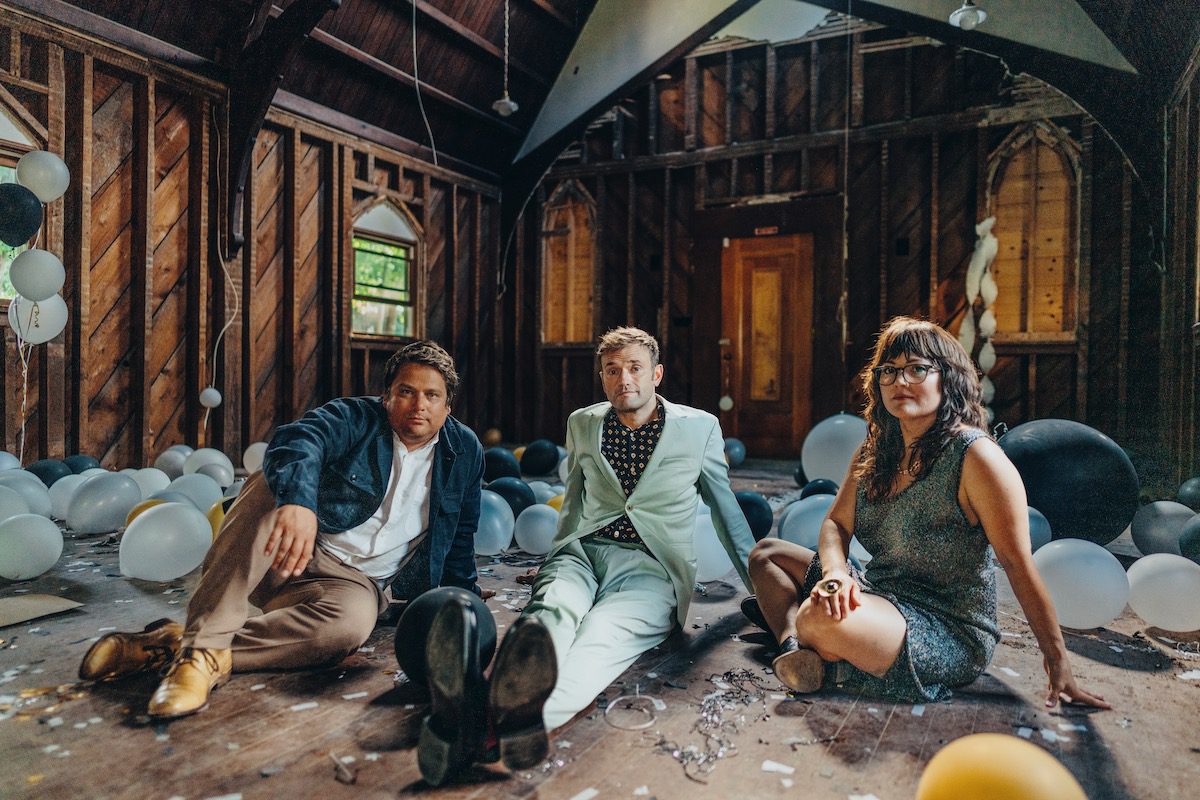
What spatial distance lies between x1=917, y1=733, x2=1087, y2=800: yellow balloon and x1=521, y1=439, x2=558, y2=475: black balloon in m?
5.26

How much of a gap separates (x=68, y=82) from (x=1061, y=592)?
6.91 meters

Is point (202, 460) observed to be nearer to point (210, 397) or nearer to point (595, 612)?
point (210, 397)

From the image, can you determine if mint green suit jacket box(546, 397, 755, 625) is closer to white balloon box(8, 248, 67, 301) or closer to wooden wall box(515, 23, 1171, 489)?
white balloon box(8, 248, 67, 301)

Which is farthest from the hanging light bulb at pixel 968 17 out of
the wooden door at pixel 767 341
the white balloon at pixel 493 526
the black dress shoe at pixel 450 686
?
the black dress shoe at pixel 450 686

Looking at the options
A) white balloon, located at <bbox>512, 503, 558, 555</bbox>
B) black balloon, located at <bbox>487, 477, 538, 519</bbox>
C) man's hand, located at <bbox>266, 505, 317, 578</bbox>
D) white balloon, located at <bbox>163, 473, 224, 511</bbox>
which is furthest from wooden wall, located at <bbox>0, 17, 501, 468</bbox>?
A: man's hand, located at <bbox>266, 505, 317, 578</bbox>

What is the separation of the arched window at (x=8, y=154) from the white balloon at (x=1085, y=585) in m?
6.29

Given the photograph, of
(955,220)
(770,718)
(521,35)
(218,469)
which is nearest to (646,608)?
(770,718)

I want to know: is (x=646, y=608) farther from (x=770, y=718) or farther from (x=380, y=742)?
(x=380, y=742)

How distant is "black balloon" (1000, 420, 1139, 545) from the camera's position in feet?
12.2

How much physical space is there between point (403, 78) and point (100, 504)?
208 inches

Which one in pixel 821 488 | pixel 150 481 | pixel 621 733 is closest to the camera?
pixel 621 733

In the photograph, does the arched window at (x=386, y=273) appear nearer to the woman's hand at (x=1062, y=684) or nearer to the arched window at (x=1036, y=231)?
the arched window at (x=1036, y=231)

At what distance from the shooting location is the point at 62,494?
4.16 m

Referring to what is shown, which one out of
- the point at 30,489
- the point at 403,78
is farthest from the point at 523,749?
the point at 403,78
